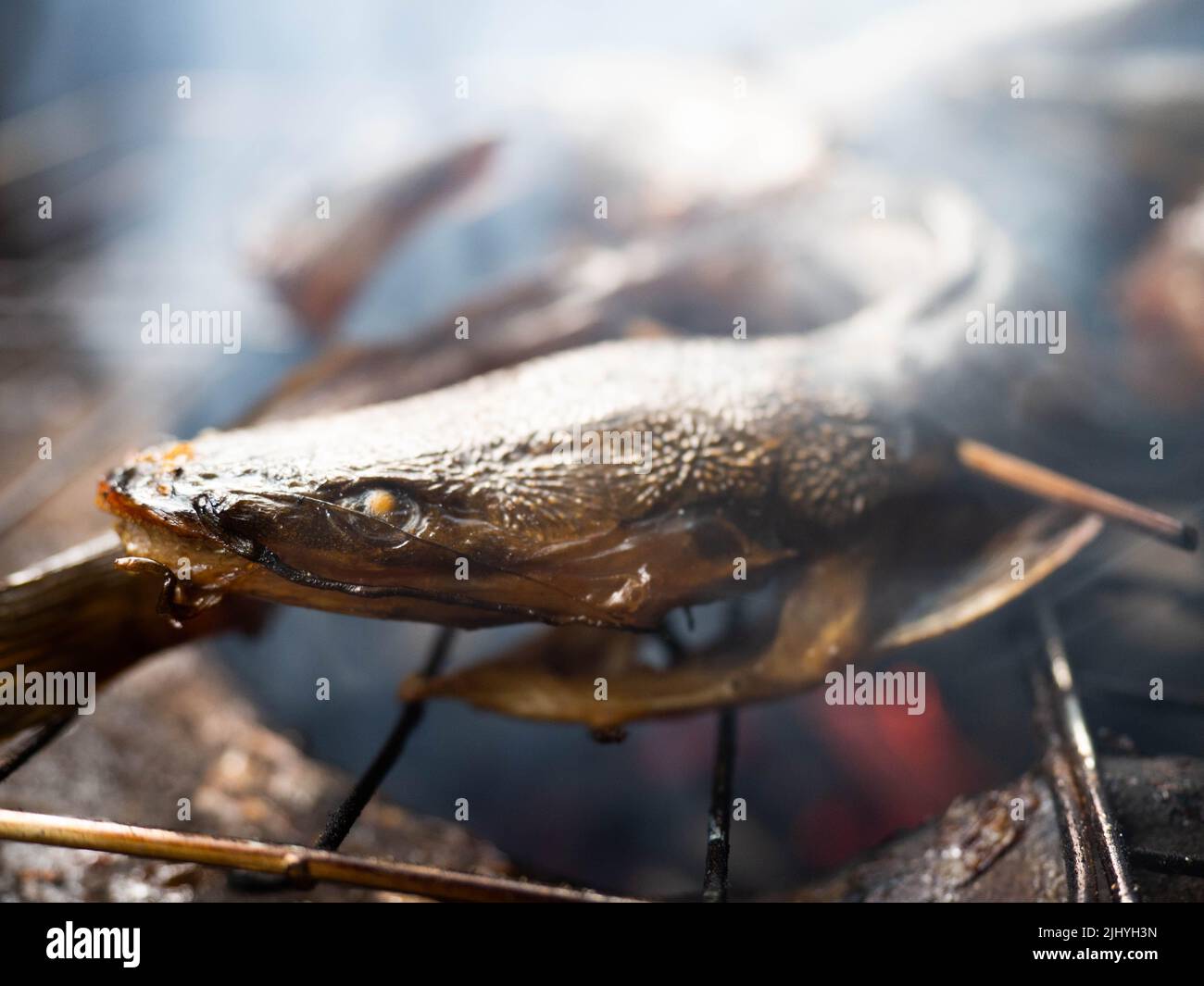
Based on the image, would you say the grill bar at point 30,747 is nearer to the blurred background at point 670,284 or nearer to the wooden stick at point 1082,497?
the blurred background at point 670,284

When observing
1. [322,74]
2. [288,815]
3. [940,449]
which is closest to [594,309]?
[940,449]

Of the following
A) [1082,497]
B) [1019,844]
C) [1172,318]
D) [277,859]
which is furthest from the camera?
[1172,318]

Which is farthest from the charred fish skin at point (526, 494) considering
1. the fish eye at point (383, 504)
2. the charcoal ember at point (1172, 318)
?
the charcoal ember at point (1172, 318)

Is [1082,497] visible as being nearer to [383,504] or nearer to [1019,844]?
[1019,844]

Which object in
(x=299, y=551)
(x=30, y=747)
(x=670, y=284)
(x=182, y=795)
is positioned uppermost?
(x=670, y=284)

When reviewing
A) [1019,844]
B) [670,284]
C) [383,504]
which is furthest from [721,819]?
[670,284]

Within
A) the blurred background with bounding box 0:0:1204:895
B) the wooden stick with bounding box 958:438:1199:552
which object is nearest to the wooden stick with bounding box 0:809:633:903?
the blurred background with bounding box 0:0:1204:895
